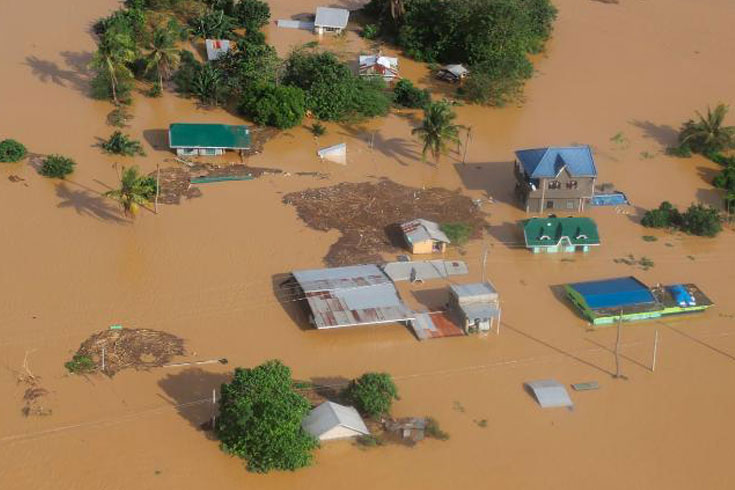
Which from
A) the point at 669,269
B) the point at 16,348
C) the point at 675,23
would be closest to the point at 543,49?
the point at 675,23

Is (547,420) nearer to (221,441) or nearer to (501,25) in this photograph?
(221,441)

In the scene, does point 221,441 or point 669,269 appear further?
point 669,269

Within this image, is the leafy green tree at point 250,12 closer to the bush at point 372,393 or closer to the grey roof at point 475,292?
the grey roof at point 475,292

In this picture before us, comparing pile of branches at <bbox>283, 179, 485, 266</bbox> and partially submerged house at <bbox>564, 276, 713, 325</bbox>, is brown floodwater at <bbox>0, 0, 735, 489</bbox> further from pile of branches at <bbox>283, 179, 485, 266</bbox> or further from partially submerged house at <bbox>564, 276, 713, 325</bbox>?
pile of branches at <bbox>283, 179, 485, 266</bbox>

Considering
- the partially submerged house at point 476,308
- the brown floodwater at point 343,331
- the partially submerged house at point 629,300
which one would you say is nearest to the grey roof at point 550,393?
the brown floodwater at point 343,331

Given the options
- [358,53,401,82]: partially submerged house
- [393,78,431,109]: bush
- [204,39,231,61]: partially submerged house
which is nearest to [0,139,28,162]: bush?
[204,39,231,61]: partially submerged house

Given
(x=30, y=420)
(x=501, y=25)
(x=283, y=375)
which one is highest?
(x=501, y=25)

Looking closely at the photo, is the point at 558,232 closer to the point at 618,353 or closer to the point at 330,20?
the point at 618,353
